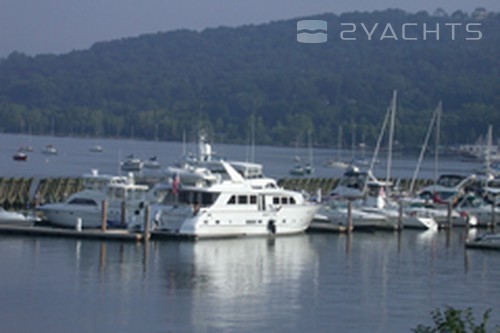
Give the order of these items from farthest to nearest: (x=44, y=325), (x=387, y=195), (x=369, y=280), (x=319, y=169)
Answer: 1. (x=319, y=169)
2. (x=387, y=195)
3. (x=369, y=280)
4. (x=44, y=325)

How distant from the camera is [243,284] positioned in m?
39.8

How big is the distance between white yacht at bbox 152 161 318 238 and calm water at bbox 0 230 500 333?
56cm

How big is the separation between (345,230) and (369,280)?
41.6 ft

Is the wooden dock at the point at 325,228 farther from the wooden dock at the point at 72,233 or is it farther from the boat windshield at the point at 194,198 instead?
the wooden dock at the point at 72,233

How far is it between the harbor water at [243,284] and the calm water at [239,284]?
3 centimetres

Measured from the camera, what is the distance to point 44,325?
32281 millimetres

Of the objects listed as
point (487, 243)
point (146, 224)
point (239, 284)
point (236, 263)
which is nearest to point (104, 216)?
point (146, 224)

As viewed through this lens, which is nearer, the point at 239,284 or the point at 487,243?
the point at 239,284

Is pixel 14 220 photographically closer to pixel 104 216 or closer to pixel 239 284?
pixel 104 216

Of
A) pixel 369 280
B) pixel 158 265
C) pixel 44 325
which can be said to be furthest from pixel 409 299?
pixel 44 325

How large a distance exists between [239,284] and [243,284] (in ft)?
0.41

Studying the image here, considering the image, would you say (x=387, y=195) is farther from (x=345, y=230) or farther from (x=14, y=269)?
(x=14, y=269)

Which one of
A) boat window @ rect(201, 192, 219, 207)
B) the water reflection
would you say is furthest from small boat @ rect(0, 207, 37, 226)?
boat window @ rect(201, 192, 219, 207)

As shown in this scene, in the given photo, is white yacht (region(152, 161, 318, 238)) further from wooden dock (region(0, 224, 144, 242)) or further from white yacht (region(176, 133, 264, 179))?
wooden dock (region(0, 224, 144, 242))
